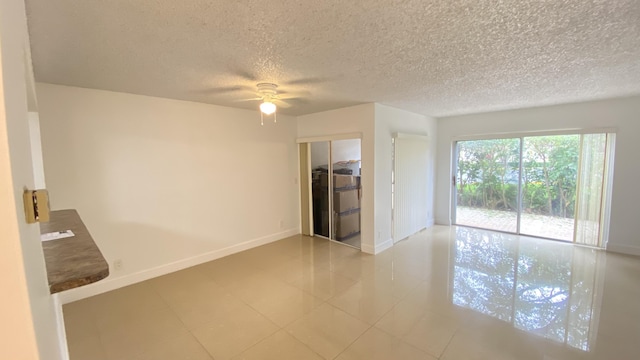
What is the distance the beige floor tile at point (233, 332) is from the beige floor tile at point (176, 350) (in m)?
0.05

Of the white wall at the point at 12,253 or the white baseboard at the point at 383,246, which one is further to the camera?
the white baseboard at the point at 383,246

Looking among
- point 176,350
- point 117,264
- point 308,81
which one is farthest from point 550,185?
point 117,264

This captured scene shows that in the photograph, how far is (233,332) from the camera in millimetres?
2334

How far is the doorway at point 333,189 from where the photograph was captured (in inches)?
183

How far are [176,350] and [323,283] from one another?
63.8 inches

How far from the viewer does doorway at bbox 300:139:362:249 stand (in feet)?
15.3

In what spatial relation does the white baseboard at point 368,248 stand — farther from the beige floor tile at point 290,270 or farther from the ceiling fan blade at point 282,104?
the ceiling fan blade at point 282,104

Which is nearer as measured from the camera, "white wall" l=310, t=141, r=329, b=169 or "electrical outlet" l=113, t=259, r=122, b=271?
"electrical outlet" l=113, t=259, r=122, b=271

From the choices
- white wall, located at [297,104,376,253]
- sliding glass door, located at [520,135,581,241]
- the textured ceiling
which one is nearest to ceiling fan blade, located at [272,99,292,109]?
the textured ceiling

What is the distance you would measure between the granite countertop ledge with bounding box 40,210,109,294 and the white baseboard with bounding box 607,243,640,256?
611 centimetres

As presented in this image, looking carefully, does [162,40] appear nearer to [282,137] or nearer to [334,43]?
[334,43]

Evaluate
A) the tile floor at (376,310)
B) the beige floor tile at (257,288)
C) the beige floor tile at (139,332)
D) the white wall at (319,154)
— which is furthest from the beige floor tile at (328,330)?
the white wall at (319,154)

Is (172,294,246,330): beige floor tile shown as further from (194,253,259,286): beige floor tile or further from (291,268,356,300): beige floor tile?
(291,268,356,300): beige floor tile

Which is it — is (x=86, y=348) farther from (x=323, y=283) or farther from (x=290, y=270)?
(x=323, y=283)
